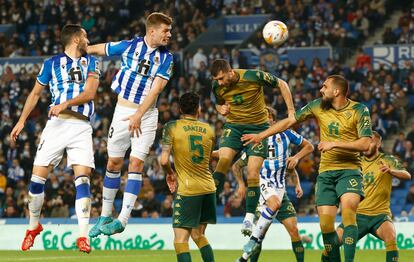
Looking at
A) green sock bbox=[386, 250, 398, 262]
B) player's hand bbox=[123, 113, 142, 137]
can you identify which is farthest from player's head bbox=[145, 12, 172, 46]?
green sock bbox=[386, 250, 398, 262]

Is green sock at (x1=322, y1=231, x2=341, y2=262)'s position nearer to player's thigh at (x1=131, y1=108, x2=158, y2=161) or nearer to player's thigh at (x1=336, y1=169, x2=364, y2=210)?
player's thigh at (x1=336, y1=169, x2=364, y2=210)

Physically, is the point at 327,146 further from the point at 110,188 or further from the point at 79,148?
the point at 79,148

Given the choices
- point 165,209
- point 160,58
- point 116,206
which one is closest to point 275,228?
point 165,209

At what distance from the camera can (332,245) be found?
13.7 metres

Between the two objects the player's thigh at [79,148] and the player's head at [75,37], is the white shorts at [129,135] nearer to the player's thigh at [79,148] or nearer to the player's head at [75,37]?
the player's thigh at [79,148]

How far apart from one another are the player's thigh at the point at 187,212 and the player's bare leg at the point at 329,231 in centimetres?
162

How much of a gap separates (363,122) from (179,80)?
56.2 ft

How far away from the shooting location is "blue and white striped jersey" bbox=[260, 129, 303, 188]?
1658 centimetres

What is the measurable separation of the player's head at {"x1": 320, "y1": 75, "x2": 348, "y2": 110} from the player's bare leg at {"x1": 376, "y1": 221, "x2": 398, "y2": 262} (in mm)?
2604

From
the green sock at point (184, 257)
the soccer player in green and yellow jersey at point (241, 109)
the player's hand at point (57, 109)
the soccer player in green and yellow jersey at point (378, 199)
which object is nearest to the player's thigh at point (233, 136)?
the soccer player in green and yellow jersey at point (241, 109)

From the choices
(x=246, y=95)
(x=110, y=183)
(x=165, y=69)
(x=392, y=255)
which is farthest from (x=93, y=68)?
(x=392, y=255)

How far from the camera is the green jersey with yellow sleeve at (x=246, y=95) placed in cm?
1555

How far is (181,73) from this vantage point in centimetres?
3139

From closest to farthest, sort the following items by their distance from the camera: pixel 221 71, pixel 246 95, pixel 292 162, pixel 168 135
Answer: pixel 168 135 → pixel 221 71 → pixel 246 95 → pixel 292 162
